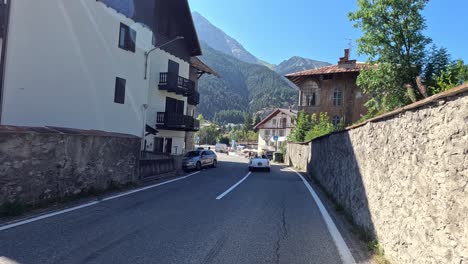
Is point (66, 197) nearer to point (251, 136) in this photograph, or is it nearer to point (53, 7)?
point (53, 7)

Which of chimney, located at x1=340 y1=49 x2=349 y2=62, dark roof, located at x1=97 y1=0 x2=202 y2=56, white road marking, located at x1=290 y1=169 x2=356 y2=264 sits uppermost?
chimney, located at x1=340 y1=49 x2=349 y2=62

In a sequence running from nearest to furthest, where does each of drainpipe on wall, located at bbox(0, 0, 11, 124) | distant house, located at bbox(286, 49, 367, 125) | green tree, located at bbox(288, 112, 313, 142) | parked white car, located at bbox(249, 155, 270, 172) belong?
drainpipe on wall, located at bbox(0, 0, 11, 124) < parked white car, located at bbox(249, 155, 270, 172) < green tree, located at bbox(288, 112, 313, 142) < distant house, located at bbox(286, 49, 367, 125)

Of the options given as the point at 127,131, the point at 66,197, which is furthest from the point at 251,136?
the point at 66,197

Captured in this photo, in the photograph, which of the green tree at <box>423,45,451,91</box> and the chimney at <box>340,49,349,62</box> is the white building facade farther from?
the chimney at <box>340,49,349,62</box>

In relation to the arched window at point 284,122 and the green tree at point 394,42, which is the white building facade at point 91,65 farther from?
the arched window at point 284,122

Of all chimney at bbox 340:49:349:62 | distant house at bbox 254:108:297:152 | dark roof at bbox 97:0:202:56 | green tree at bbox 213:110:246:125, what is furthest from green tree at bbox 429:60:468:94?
green tree at bbox 213:110:246:125

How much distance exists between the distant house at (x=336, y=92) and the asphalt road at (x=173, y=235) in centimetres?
3459

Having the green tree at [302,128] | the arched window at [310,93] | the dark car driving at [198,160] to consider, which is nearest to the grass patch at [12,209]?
the dark car driving at [198,160]

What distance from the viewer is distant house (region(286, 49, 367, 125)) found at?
42.7m

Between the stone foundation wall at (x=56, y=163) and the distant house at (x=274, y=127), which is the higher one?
the distant house at (x=274, y=127)

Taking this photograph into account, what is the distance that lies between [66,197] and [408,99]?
19.5m

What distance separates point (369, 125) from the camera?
25.9 ft

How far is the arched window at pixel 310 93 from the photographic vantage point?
45.4 m

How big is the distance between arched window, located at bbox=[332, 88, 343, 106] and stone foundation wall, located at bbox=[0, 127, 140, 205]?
115ft
